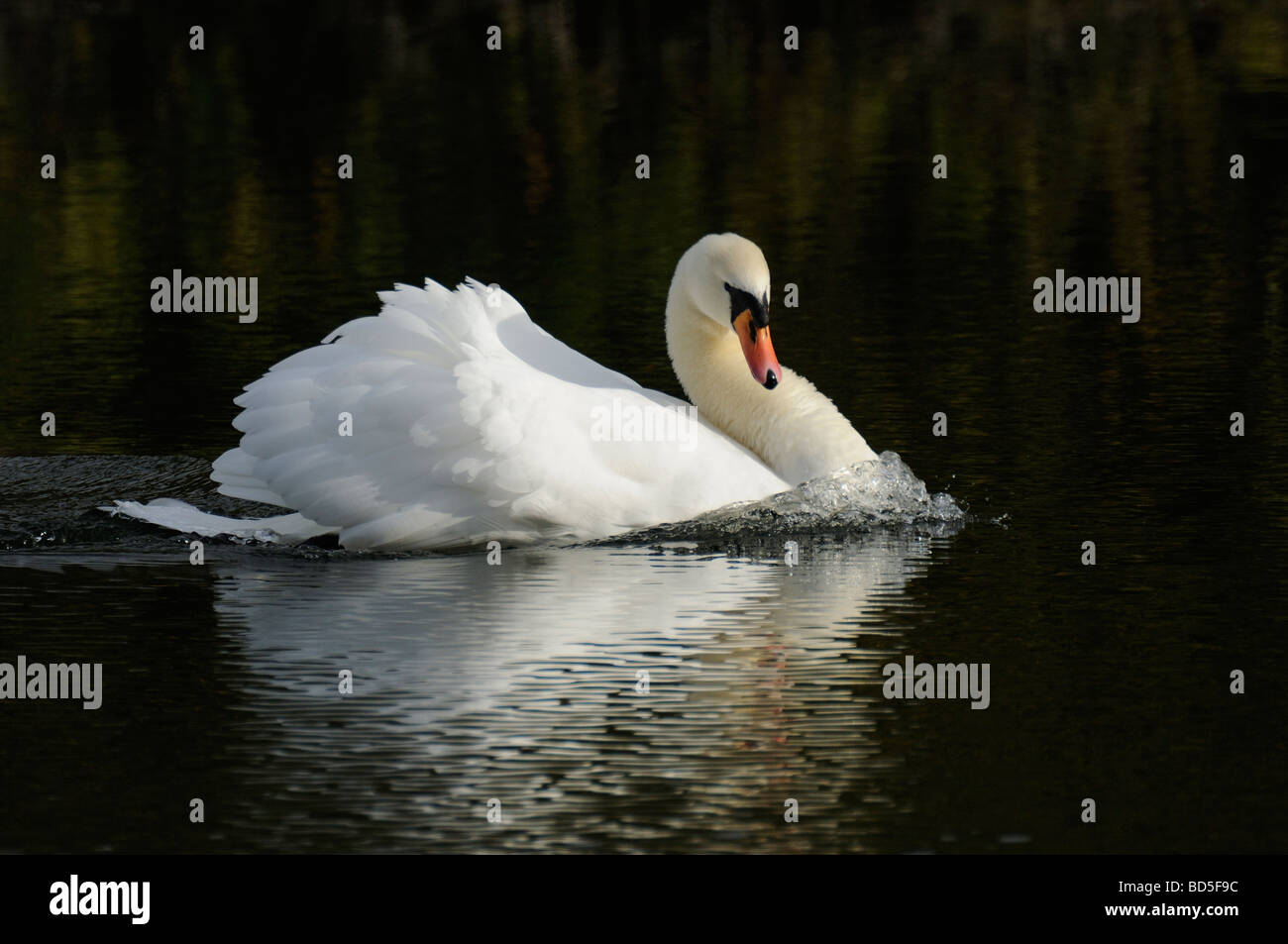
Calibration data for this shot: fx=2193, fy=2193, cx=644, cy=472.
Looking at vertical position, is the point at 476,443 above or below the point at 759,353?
below

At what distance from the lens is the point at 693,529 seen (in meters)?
9.98

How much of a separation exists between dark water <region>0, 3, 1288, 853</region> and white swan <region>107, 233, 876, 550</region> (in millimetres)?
211

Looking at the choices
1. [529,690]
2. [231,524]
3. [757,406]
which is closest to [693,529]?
[757,406]

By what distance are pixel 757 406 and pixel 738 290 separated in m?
0.57

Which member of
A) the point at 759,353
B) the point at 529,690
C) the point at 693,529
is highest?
the point at 759,353

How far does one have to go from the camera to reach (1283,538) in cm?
970

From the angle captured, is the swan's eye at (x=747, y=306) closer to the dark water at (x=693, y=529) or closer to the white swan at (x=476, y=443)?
the white swan at (x=476, y=443)

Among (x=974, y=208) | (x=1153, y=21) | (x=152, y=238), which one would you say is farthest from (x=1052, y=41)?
(x=152, y=238)

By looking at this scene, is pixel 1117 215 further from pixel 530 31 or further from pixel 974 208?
pixel 530 31

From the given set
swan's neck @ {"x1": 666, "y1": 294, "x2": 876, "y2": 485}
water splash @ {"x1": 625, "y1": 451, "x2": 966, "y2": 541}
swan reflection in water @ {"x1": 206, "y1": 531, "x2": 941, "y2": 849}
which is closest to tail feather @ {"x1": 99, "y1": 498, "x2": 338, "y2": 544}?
swan reflection in water @ {"x1": 206, "y1": 531, "x2": 941, "y2": 849}

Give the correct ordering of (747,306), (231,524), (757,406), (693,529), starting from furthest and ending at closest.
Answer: (757,406)
(747,306)
(231,524)
(693,529)

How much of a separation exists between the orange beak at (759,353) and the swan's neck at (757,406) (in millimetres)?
167

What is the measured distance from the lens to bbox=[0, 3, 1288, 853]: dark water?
670 cm

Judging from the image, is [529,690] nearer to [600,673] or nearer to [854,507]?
[600,673]
